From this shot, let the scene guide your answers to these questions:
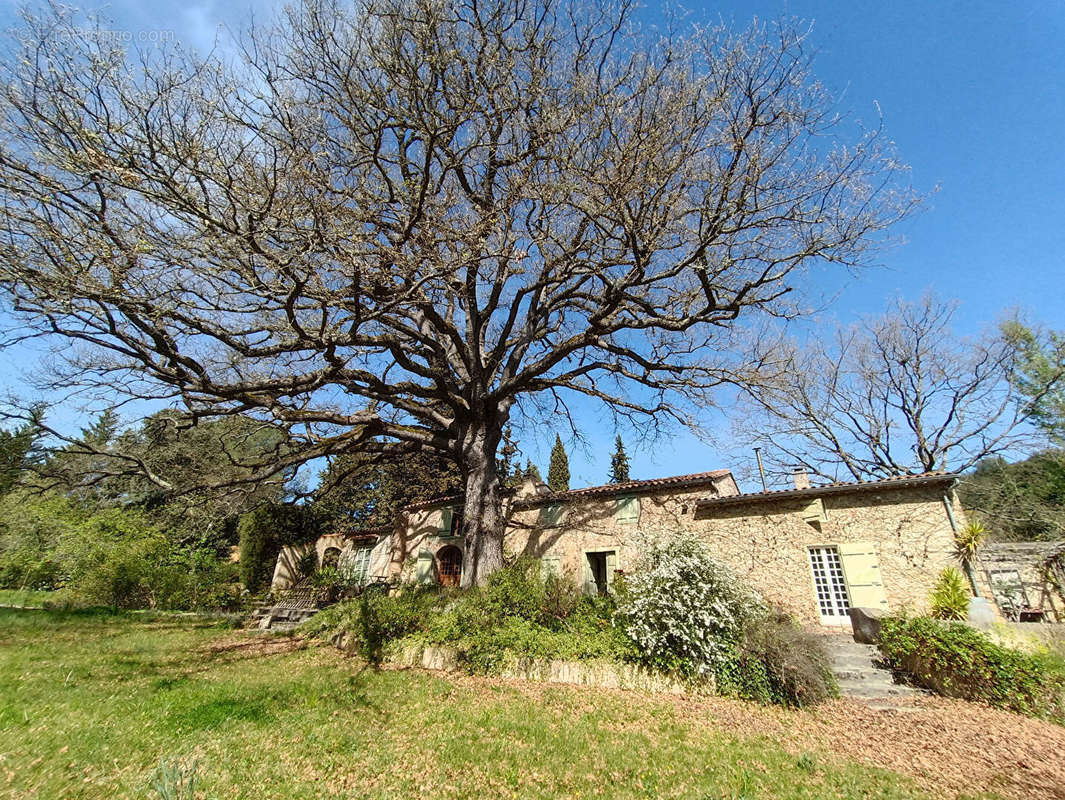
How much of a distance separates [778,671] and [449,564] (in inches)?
525

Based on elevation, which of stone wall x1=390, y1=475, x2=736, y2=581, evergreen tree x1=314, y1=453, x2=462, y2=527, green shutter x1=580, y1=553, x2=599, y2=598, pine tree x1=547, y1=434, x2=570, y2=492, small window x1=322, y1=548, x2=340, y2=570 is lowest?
green shutter x1=580, y1=553, x2=599, y2=598

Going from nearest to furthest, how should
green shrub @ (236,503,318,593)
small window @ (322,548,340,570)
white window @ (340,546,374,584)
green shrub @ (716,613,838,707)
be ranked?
green shrub @ (716,613,838,707)
white window @ (340,546,374,584)
green shrub @ (236,503,318,593)
small window @ (322,548,340,570)

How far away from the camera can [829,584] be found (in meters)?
11.0

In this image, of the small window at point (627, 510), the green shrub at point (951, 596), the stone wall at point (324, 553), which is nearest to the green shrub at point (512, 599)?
the small window at point (627, 510)

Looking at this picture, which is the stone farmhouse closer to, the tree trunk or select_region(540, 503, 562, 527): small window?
select_region(540, 503, 562, 527): small window

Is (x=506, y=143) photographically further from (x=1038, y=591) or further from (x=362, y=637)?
(x=1038, y=591)

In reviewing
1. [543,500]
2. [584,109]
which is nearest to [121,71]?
[584,109]

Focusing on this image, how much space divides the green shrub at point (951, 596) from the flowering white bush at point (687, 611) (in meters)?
4.57

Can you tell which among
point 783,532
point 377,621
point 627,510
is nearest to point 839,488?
point 783,532

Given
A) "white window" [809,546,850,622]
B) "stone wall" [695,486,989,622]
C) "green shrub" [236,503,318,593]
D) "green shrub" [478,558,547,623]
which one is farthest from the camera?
"green shrub" [236,503,318,593]

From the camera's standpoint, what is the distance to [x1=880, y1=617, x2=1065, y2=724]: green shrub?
22.4 ft

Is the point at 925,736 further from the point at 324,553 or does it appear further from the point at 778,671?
the point at 324,553

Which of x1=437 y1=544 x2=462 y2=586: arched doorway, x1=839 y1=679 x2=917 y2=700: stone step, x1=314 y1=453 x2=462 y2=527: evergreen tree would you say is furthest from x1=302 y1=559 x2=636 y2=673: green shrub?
x1=314 y1=453 x2=462 y2=527: evergreen tree

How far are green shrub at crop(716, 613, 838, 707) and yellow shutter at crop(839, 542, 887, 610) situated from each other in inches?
163
